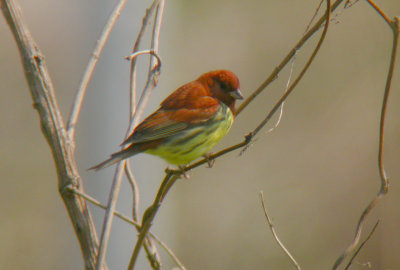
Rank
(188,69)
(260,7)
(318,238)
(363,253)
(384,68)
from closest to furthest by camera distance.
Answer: (363,253), (318,238), (384,68), (188,69), (260,7)

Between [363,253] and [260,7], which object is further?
[260,7]

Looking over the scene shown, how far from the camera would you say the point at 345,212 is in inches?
269

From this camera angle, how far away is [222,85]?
3482 millimetres

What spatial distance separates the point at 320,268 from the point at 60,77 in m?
A: 3.87

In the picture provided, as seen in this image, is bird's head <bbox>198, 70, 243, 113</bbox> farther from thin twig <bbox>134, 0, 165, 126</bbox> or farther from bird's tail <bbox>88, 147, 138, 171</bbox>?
thin twig <bbox>134, 0, 165, 126</bbox>

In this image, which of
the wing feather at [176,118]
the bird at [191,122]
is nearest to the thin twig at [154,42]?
the bird at [191,122]

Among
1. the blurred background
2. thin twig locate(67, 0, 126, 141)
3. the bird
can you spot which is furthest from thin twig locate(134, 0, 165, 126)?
the blurred background

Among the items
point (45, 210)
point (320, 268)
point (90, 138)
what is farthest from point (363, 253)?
point (45, 210)

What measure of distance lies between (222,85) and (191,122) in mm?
340

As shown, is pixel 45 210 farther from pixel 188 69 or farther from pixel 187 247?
pixel 188 69

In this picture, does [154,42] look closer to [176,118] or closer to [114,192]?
[114,192]

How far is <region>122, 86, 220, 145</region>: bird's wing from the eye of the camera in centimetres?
315

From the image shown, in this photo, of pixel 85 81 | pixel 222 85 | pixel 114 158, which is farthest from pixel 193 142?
pixel 85 81

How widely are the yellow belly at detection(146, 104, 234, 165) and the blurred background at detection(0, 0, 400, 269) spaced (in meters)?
2.14
